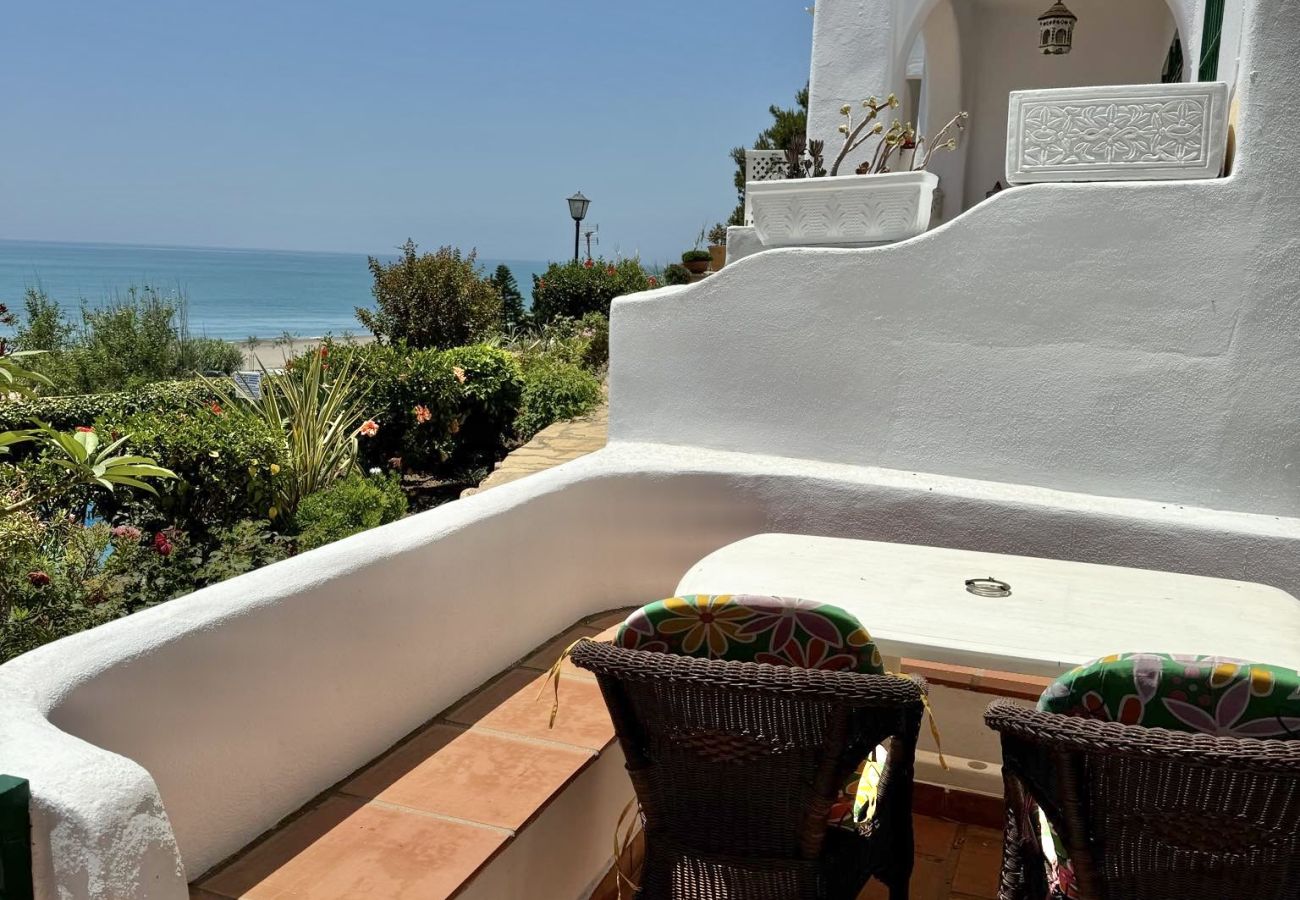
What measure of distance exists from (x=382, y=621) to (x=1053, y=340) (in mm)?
2664

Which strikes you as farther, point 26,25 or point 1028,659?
point 26,25

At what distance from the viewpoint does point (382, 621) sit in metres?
2.59

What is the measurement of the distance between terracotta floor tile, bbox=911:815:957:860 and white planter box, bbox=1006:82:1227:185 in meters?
2.37

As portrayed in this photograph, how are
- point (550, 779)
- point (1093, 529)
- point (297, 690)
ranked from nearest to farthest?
point (297, 690) < point (550, 779) < point (1093, 529)

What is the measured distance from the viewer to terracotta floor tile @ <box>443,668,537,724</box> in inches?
114

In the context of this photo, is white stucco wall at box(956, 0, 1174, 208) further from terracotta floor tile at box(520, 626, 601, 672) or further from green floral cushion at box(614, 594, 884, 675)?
green floral cushion at box(614, 594, 884, 675)

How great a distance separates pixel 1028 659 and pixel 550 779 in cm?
118

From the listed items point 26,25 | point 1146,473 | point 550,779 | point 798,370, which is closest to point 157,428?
point 798,370

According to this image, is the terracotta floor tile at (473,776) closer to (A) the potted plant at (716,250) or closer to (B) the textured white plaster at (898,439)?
(B) the textured white plaster at (898,439)

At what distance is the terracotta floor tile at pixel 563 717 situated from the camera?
8.93ft

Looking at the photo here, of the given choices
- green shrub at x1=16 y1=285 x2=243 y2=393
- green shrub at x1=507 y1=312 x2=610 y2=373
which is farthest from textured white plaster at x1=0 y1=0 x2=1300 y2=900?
green shrub at x1=16 y1=285 x2=243 y2=393

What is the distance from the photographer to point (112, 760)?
4.83ft

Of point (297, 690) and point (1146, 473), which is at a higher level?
point (1146, 473)

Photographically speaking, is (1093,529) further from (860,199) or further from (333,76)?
(333,76)
